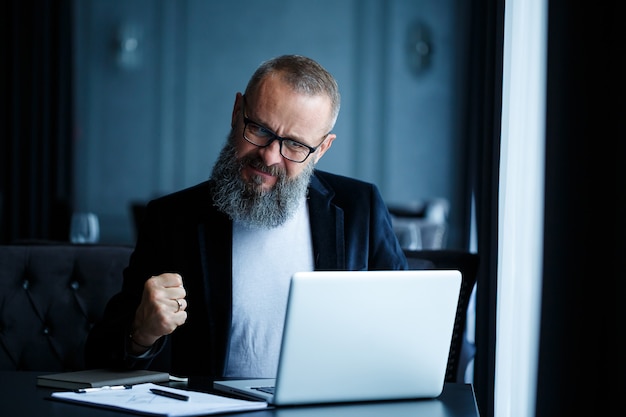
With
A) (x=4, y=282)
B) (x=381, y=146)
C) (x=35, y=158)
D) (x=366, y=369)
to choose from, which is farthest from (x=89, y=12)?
(x=366, y=369)

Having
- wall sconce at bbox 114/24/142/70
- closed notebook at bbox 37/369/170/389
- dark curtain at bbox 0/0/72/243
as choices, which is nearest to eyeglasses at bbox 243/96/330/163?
closed notebook at bbox 37/369/170/389

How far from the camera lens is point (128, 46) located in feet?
26.9

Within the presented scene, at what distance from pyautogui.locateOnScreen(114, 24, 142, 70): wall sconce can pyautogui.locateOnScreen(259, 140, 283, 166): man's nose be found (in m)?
6.59

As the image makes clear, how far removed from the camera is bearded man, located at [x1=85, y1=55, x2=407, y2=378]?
6.61 ft

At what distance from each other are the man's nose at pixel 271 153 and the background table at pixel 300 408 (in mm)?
614

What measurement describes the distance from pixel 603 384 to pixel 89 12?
778cm

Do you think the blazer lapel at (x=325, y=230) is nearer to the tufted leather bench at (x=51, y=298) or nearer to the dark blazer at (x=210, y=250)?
the dark blazer at (x=210, y=250)

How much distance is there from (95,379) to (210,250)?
0.58 metres

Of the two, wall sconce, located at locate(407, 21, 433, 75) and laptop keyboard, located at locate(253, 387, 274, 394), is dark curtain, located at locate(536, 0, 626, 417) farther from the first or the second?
wall sconce, located at locate(407, 21, 433, 75)

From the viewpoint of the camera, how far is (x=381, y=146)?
26.8 ft

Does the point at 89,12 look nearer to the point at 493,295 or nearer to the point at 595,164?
the point at 493,295

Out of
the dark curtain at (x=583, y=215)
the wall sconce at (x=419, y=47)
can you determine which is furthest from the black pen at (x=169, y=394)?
the wall sconce at (x=419, y=47)

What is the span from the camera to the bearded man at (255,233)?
2014mm

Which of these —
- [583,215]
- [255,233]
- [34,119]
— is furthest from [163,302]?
[34,119]
